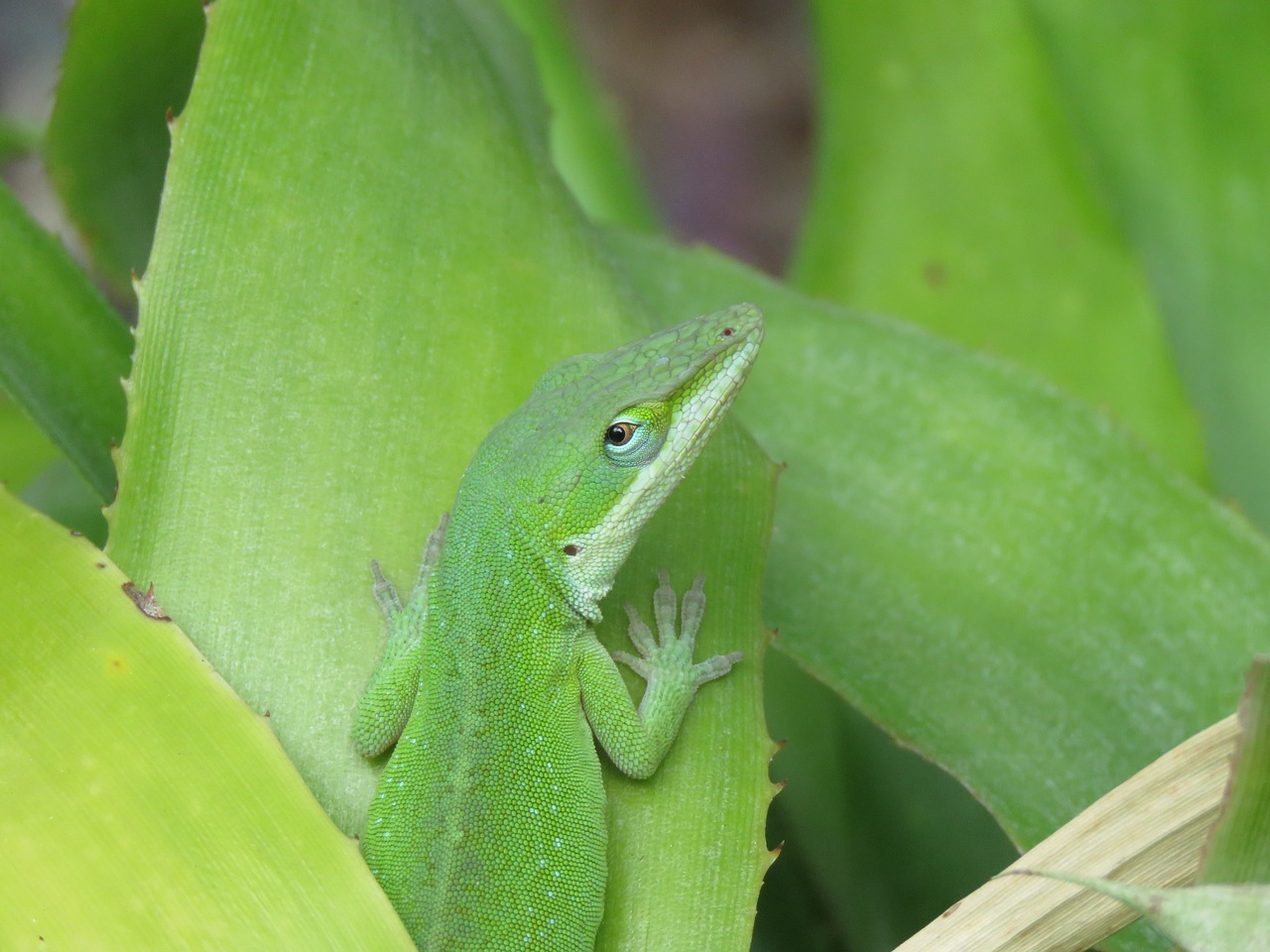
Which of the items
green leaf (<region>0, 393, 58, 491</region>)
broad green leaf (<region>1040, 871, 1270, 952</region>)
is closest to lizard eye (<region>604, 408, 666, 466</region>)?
broad green leaf (<region>1040, 871, 1270, 952</region>)

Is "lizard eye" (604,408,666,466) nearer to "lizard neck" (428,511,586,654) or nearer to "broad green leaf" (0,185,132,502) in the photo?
"lizard neck" (428,511,586,654)

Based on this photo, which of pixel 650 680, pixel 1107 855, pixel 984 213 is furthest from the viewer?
pixel 984 213

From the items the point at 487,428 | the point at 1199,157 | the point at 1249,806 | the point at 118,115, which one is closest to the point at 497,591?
the point at 487,428

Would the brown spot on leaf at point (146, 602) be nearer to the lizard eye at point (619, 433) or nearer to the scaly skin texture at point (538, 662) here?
the scaly skin texture at point (538, 662)

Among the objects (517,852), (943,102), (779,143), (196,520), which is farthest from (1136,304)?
(779,143)

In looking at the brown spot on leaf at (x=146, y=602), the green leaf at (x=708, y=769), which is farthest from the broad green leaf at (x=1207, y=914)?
the brown spot on leaf at (x=146, y=602)

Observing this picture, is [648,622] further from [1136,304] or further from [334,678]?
[1136,304]

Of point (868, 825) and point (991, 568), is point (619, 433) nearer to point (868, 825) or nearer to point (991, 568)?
point (991, 568)
